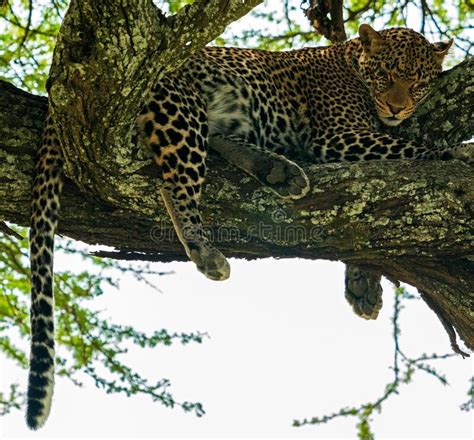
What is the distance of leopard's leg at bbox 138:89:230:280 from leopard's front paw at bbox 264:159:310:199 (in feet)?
1.35

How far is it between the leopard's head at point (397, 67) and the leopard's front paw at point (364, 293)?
44.9 inches

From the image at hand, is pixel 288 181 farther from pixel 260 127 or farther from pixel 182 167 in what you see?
pixel 260 127

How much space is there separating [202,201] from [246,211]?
10.9 inches

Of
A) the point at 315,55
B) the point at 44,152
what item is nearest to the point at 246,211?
the point at 44,152

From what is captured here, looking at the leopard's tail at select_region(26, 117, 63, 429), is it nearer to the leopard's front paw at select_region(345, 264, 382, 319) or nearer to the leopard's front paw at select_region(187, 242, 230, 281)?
the leopard's front paw at select_region(187, 242, 230, 281)

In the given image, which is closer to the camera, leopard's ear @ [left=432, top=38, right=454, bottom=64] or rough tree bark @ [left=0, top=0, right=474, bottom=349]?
rough tree bark @ [left=0, top=0, right=474, bottom=349]

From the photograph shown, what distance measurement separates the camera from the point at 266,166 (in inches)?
233

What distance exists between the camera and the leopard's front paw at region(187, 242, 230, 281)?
5707 millimetres

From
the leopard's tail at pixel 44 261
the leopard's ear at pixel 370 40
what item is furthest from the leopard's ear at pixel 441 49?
the leopard's tail at pixel 44 261

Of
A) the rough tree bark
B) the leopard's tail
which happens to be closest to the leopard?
the leopard's tail

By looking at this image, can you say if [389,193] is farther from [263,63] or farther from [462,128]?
[263,63]

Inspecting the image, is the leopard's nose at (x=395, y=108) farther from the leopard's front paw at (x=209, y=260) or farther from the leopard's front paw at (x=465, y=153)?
the leopard's front paw at (x=209, y=260)

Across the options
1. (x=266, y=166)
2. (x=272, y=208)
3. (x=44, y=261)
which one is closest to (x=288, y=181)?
(x=272, y=208)

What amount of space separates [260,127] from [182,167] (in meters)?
1.38
